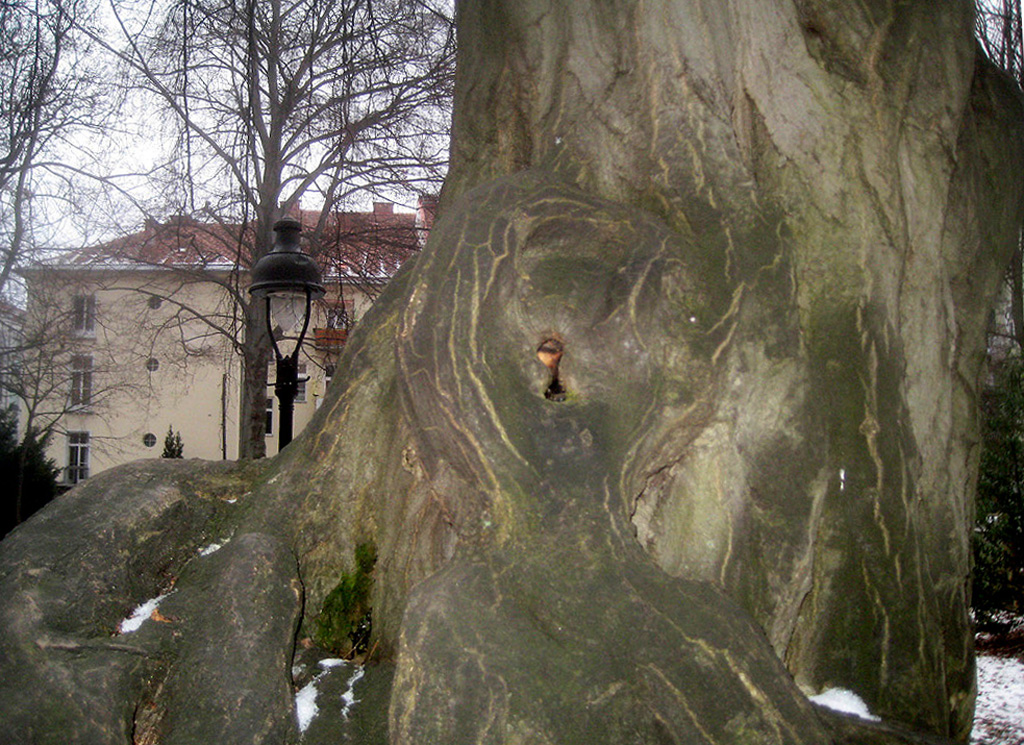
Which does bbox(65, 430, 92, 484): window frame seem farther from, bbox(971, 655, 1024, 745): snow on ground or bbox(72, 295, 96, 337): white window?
bbox(971, 655, 1024, 745): snow on ground

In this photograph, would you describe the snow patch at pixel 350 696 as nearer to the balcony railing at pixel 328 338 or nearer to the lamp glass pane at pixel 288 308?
the lamp glass pane at pixel 288 308

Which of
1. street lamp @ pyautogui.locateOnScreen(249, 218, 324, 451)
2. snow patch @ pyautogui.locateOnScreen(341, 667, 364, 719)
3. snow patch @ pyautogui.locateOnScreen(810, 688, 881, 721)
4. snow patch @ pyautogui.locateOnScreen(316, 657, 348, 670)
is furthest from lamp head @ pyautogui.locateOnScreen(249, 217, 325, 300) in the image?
snow patch @ pyautogui.locateOnScreen(810, 688, 881, 721)

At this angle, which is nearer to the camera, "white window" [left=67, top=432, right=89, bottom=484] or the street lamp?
the street lamp

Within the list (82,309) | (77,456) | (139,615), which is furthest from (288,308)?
(77,456)

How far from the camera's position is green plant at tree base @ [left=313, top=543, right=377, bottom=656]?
2968 mm

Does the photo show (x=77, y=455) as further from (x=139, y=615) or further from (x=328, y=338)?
(x=139, y=615)

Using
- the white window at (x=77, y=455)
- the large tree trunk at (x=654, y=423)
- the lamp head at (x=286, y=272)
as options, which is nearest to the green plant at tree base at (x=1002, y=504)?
the large tree trunk at (x=654, y=423)

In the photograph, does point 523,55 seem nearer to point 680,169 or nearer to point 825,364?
point 680,169

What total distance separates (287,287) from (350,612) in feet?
17.0

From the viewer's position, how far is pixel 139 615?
2561mm

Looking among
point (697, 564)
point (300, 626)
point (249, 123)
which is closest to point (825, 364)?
point (697, 564)

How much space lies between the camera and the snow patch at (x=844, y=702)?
8.84 ft

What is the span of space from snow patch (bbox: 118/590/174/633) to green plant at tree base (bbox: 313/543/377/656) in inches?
22.0

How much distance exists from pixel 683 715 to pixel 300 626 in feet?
4.61
